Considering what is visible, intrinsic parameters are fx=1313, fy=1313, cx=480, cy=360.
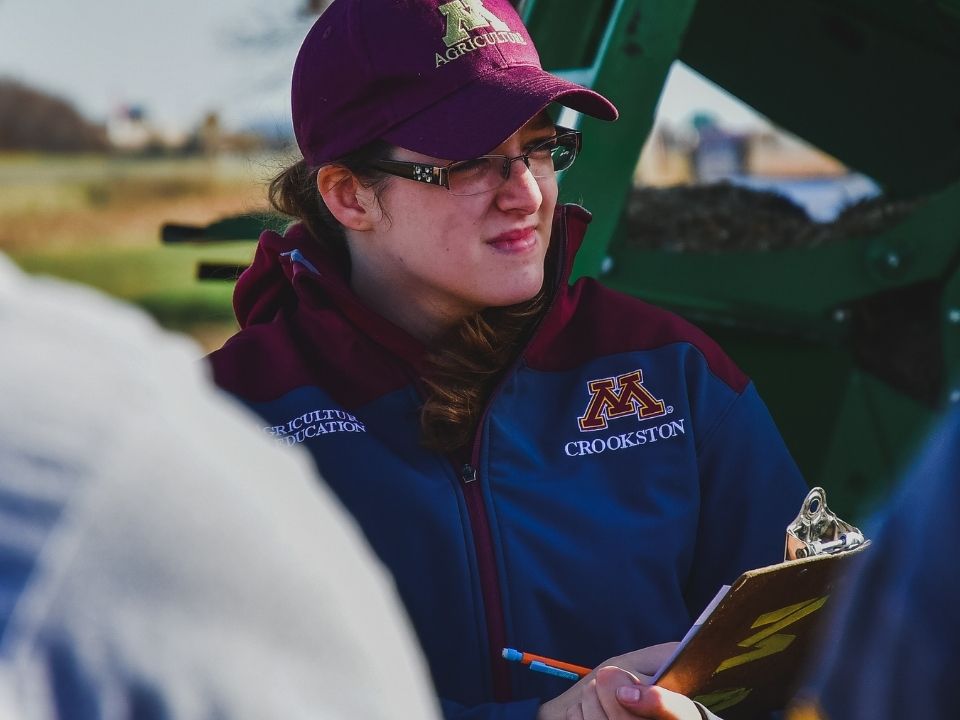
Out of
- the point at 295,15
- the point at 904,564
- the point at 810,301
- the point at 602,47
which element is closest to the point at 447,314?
the point at 602,47

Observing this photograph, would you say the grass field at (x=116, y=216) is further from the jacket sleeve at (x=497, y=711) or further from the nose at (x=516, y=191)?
the jacket sleeve at (x=497, y=711)

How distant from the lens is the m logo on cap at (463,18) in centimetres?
201

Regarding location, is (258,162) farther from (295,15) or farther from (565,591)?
(295,15)

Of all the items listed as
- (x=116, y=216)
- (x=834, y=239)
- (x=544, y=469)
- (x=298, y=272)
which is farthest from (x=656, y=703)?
(x=116, y=216)

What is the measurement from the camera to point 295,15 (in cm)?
771

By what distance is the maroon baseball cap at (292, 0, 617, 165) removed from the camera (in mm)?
1979

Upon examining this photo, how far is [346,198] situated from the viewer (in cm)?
215

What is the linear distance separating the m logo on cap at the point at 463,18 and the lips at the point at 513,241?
303 millimetres

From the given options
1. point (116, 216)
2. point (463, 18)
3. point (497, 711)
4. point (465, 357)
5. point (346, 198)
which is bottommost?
point (116, 216)

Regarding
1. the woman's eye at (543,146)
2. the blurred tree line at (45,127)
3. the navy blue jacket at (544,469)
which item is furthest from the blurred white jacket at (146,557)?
the blurred tree line at (45,127)

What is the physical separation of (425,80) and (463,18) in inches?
4.7

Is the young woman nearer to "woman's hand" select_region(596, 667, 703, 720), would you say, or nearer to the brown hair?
the brown hair

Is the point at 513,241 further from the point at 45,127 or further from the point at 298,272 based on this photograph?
the point at 45,127

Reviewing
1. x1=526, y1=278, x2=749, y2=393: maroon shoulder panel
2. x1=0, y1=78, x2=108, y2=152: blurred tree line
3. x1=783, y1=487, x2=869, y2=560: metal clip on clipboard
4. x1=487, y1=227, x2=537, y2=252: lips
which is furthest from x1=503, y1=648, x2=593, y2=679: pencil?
x1=0, y1=78, x2=108, y2=152: blurred tree line
